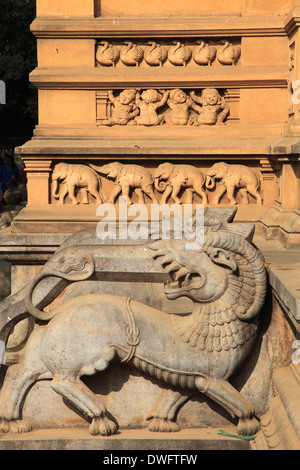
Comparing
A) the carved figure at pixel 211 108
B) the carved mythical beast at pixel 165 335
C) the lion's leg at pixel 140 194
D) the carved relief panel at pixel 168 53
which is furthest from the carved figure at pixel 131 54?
the carved mythical beast at pixel 165 335

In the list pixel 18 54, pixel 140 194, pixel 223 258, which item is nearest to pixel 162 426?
pixel 223 258

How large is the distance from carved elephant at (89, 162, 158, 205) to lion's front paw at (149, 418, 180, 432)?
3.17m

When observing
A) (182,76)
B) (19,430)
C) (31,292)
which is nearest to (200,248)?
(31,292)

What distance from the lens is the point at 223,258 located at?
454 centimetres

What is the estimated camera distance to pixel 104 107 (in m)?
7.45

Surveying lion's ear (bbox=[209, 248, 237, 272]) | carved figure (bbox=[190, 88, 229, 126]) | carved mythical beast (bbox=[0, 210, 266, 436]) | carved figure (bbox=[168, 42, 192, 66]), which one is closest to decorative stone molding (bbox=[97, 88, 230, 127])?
carved figure (bbox=[190, 88, 229, 126])

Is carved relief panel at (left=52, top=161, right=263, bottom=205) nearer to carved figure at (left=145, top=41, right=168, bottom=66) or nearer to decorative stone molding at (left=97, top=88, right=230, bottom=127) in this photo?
decorative stone molding at (left=97, top=88, right=230, bottom=127)

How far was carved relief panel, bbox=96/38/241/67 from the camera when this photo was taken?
736 cm

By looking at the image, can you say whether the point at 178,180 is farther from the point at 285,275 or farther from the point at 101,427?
the point at 101,427

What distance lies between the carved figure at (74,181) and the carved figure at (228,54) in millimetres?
1679

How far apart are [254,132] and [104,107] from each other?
1.50 meters

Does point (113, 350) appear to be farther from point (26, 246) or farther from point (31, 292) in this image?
point (26, 246)

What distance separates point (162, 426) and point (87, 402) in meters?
0.49

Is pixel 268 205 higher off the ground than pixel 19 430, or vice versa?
pixel 268 205
